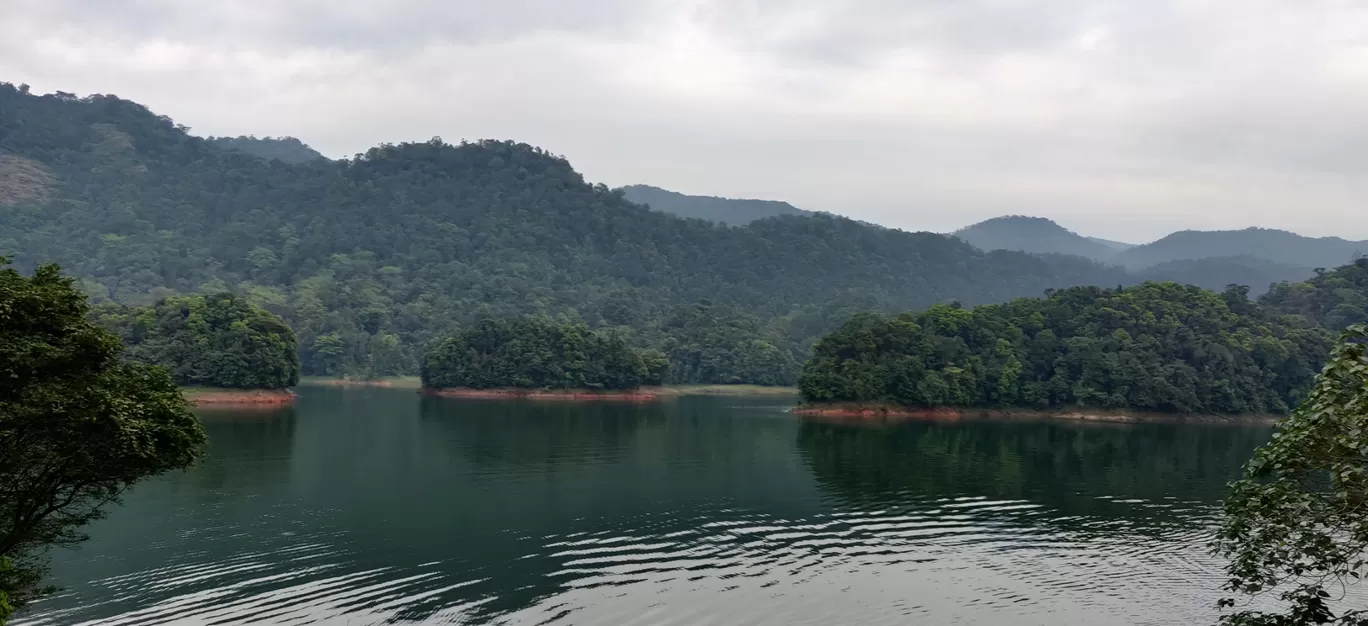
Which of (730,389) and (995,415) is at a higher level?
(730,389)

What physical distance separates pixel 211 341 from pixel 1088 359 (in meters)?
84.5

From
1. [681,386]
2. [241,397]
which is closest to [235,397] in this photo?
[241,397]

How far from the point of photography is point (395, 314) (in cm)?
16975

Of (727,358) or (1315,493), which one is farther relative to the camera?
(727,358)

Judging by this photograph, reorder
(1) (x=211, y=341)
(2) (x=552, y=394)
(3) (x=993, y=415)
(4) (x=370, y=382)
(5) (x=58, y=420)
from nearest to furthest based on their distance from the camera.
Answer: (5) (x=58, y=420) < (1) (x=211, y=341) < (3) (x=993, y=415) < (2) (x=552, y=394) < (4) (x=370, y=382)

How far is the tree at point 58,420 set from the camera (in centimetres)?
1603

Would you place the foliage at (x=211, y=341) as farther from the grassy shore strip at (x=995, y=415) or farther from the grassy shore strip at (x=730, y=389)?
the grassy shore strip at (x=730, y=389)

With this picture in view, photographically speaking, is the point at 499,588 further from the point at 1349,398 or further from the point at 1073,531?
the point at 1073,531

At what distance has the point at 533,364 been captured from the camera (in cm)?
11225

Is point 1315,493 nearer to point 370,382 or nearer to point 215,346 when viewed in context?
point 215,346

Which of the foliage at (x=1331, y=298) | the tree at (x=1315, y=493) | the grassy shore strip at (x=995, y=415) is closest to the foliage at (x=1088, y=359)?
the grassy shore strip at (x=995, y=415)

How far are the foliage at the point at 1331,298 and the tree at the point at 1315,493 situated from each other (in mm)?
112625

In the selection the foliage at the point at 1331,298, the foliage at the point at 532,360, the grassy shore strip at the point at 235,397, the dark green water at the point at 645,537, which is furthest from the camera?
A: the foliage at the point at 532,360

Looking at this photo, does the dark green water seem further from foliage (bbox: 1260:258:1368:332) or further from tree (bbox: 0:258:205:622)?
foliage (bbox: 1260:258:1368:332)
